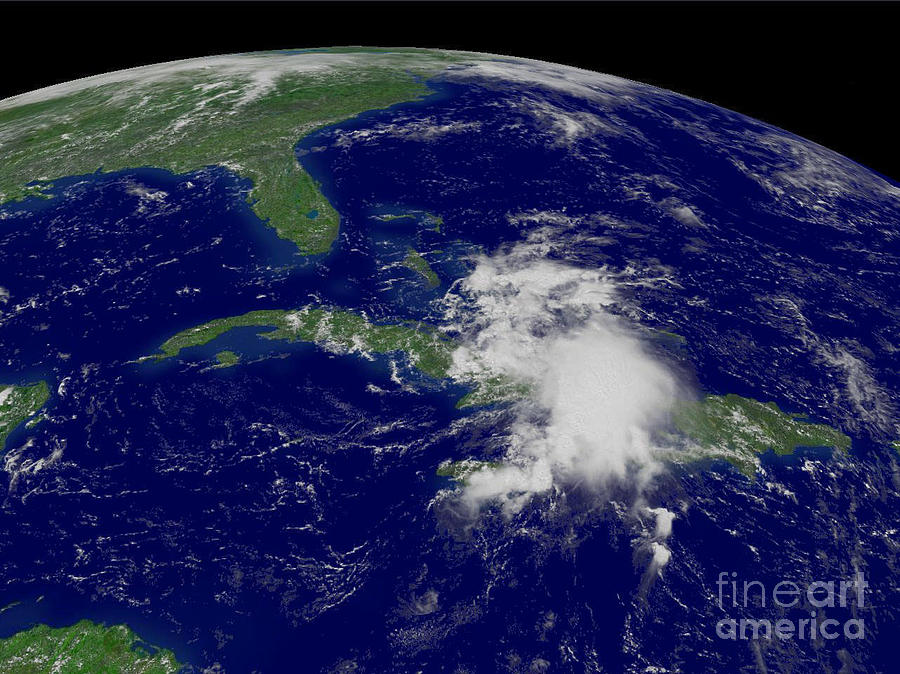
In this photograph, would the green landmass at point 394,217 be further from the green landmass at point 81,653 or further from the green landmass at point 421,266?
the green landmass at point 81,653

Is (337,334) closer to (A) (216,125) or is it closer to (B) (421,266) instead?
(B) (421,266)

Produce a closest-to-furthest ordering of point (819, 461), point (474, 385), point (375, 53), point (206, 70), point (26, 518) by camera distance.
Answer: point (26, 518), point (819, 461), point (474, 385), point (206, 70), point (375, 53)

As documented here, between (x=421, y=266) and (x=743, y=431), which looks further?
(x=421, y=266)

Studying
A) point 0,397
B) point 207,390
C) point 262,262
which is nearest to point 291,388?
point 207,390

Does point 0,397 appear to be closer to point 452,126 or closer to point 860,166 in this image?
point 452,126

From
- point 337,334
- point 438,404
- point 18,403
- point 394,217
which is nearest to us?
point 18,403

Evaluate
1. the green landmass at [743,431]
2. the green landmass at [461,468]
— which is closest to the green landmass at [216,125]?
the green landmass at [461,468]

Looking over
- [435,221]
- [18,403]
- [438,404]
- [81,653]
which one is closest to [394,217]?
[435,221]
